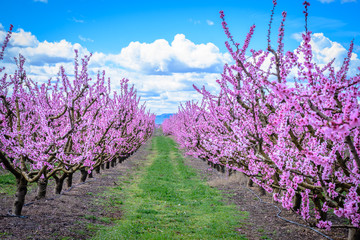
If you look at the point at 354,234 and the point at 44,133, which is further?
the point at 44,133

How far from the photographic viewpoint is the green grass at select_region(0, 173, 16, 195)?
12253 mm

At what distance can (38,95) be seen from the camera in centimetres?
1093

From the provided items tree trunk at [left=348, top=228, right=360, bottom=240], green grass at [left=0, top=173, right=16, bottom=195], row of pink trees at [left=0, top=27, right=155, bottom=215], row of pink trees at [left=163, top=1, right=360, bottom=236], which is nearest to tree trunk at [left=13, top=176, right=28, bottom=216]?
row of pink trees at [left=0, top=27, right=155, bottom=215]

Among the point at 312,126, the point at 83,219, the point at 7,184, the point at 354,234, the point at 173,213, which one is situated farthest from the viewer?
the point at 7,184

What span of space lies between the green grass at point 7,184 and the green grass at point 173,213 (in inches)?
182

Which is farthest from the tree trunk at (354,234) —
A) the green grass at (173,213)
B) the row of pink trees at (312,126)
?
the green grass at (173,213)

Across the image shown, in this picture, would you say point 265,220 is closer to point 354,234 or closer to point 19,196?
point 354,234

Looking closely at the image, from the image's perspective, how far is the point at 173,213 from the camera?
10688 millimetres

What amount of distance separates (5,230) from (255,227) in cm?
730

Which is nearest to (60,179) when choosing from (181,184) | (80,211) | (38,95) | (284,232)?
(80,211)

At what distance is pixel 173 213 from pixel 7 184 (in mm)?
9013

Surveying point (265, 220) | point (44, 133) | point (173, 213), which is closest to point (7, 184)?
point (44, 133)

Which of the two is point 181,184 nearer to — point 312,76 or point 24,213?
point 24,213

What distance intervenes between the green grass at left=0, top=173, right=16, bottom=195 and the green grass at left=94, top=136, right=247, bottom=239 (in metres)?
4.63
